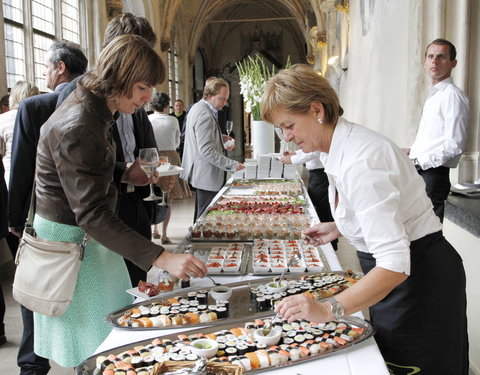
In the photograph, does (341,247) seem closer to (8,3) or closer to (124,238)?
(124,238)

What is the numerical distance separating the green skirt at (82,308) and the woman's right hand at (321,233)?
94cm

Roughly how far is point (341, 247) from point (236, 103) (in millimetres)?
23284

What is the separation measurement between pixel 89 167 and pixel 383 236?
1.07m

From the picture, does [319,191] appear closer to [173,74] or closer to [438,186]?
[438,186]

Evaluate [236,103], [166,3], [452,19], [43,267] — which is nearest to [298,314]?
[43,267]

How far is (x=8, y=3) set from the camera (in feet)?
26.3

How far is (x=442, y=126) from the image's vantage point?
4312 mm

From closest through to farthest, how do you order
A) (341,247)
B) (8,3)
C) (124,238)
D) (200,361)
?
(200,361) < (124,238) < (341,247) < (8,3)

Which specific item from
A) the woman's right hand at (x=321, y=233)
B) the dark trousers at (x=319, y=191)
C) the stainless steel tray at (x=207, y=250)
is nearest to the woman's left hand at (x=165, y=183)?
the stainless steel tray at (x=207, y=250)

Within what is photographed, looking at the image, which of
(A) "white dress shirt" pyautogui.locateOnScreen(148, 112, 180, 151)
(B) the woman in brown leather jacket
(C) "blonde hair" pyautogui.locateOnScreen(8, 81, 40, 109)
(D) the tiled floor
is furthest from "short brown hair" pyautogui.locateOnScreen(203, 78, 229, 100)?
(B) the woman in brown leather jacket

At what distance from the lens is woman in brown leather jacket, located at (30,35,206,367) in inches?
75.3

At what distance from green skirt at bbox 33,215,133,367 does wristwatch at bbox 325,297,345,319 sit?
40.2 inches

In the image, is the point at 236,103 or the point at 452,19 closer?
the point at 452,19

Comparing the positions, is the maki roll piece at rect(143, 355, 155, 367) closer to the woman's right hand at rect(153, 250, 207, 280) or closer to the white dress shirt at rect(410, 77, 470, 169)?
the woman's right hand at rect(153, 250, 207, 280)
